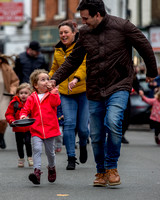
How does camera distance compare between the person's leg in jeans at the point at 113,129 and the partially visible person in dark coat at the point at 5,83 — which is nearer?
the person's leg in jeans at the point at 113,129

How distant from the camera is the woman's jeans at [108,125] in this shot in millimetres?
6218

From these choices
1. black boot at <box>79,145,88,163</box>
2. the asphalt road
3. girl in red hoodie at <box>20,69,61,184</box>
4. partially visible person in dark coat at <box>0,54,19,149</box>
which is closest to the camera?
the asphalt road

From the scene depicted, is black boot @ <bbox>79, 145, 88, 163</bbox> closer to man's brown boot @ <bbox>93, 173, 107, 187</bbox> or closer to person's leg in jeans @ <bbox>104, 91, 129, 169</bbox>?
man's brown boot @ <bbox>93, 173, 107, 187</bbox>

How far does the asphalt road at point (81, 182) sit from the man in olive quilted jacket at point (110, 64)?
0.32 meters

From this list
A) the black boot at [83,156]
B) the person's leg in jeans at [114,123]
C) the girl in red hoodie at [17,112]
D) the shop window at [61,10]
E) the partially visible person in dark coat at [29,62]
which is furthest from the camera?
the shop window at [61,10]

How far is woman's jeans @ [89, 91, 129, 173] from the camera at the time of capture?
622 cm

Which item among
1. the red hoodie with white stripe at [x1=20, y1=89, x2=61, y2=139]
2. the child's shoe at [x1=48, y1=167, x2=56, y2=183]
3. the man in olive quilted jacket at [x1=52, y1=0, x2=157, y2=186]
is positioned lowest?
the child's shoe at [x1=48, y1=167, x2=56, y2=183]

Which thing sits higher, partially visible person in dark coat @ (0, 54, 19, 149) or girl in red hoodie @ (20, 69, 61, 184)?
girl in red hoodie @ (20, 69, 61, 184)

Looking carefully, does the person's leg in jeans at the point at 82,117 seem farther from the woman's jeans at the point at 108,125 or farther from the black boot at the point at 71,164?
the woman's jeans at the point at 108,125

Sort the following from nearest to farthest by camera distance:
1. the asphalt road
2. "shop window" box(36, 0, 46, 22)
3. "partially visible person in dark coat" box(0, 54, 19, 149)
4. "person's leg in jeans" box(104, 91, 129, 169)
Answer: the asphalt road < "person's leg in jeans" box(104, 91, 129, 169) < "partially visible person in dark coat" box(0, 54, 19, 149) < "shop window" box(36, 0, 46, 22)

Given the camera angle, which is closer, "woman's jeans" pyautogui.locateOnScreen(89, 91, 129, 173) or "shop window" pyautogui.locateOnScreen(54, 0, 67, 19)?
"woman's jeans" pyautogui.locateOnScreen(89, 91, 129, 173)

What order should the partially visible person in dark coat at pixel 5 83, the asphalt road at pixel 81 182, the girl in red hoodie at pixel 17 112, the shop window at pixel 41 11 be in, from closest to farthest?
the asphalt road at pixel 81 182 → the girl in red hoodie at pixel 17 112 → the partially visible person in dark coat at pixel 5 83 → the shop window at pixel 41 11

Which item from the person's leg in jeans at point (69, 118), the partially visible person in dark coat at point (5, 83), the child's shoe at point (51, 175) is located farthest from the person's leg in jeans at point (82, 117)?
the partially visible person in dark coat at point (5, 83)

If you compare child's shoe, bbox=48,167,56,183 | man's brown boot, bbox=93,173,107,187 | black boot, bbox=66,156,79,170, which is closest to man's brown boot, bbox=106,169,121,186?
man's brown boot, bbox=93,173,107,187
